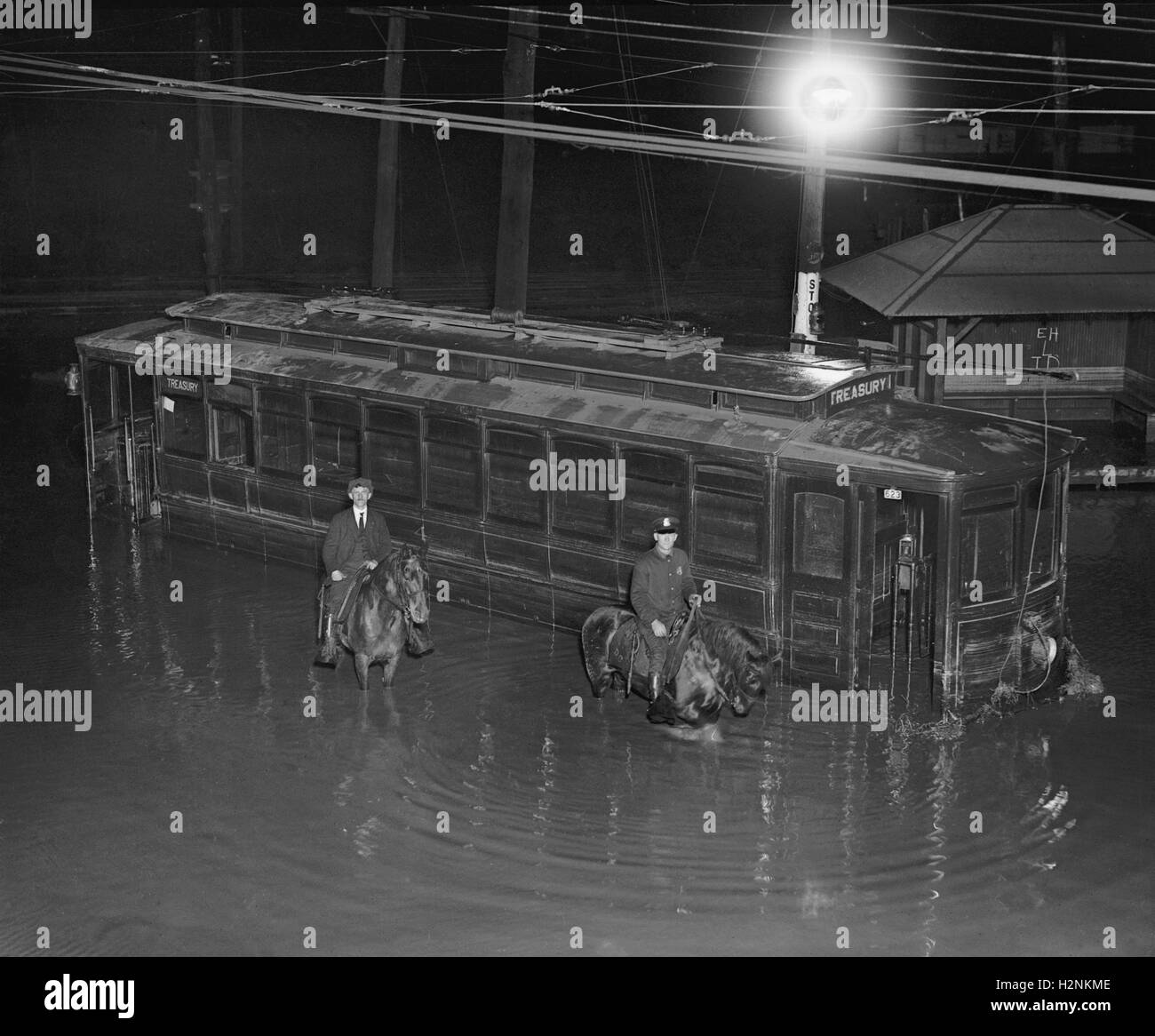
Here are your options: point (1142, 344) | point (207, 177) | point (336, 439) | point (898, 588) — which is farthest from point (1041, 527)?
point (207, 177)

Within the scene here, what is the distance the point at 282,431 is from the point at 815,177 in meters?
7.26

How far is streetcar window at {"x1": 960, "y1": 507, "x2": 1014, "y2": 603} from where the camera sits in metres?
13.7

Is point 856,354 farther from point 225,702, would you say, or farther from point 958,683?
point 225,702

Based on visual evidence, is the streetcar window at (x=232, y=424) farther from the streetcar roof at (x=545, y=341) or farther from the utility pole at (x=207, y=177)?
the utility pole at (x=207, y=177)

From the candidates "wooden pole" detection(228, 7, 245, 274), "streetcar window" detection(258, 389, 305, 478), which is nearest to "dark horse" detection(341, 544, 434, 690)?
"streetcar window" detection(258, 389, 305, 478)

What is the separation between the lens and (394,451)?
17766 millimetres

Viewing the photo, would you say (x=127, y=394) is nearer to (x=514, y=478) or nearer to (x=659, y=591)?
(x=514, y=478)

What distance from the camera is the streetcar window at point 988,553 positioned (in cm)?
1370

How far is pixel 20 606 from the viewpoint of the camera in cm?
1764

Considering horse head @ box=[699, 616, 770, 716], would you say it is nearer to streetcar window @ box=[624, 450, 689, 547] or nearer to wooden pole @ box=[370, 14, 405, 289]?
streetcar window @ box=[624, 450, 689, 547]

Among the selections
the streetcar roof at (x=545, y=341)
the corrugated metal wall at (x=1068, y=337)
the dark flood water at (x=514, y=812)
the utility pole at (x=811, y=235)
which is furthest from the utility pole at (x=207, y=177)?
the corrugated metal wall at (x=1068, y=337)

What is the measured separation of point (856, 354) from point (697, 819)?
39.9ft

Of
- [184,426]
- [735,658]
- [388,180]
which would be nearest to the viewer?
[735,658]

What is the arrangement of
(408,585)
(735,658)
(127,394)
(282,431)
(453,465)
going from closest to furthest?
(735,658)
(408,585)
(453,465)
(282,431)
(127,394)
